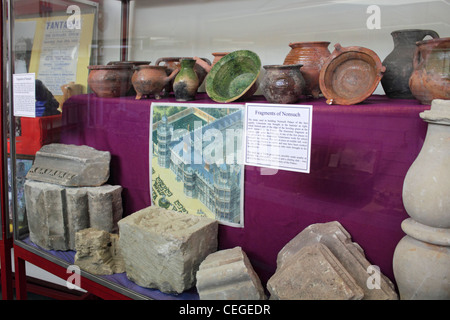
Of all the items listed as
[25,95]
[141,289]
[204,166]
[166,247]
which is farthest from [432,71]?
[25,95]

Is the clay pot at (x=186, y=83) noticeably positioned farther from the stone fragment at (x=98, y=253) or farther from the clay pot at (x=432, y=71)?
the clay pot at (x=432, y=71)

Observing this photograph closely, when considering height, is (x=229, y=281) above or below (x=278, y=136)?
below

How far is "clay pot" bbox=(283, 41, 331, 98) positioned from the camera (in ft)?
6.13

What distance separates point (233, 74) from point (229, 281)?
1056 millimetres

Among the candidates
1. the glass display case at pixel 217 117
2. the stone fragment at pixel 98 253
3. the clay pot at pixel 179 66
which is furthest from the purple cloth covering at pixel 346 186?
the stone fragment at pixel 98 253

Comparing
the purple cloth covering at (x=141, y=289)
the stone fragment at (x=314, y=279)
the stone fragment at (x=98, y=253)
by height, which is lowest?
the purple cloth covering at (x=141, y=289)

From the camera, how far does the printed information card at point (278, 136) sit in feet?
5.30

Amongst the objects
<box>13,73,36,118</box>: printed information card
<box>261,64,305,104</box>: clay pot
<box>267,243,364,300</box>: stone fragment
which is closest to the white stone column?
<box>267,243,364,300</box>: stone fragment

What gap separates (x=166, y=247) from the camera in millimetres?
1764

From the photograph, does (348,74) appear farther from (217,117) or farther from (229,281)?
(229,281)

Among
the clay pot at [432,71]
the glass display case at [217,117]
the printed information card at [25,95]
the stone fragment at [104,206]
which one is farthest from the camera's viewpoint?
the printed information card at [25,95]

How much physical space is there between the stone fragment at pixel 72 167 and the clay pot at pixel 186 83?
574mm
